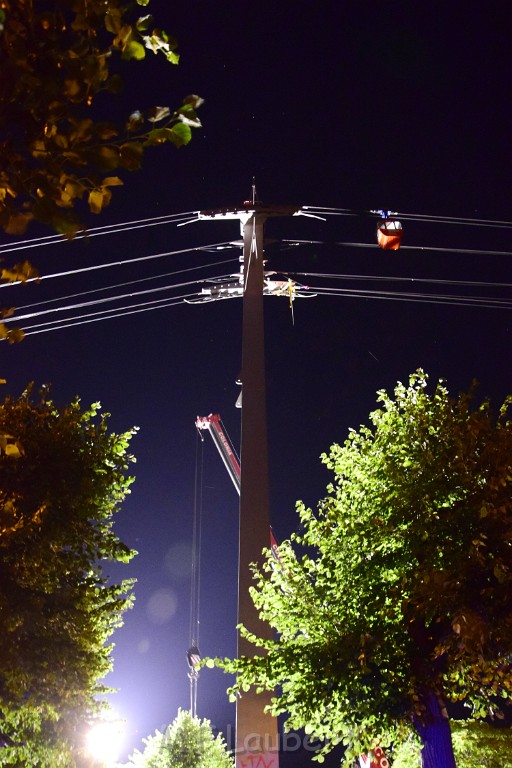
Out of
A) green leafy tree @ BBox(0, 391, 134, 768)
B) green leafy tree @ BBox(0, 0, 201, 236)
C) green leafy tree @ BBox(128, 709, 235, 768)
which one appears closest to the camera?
green leafy tree @ BBox(0, 0, 201, 236)

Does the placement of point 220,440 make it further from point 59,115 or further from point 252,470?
point 59,115

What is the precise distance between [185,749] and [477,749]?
60.1 ft

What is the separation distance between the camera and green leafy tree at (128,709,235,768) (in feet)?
108

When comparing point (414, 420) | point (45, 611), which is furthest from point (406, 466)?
point (45, 611)

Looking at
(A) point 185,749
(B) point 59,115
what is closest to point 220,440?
(A) point 185,749

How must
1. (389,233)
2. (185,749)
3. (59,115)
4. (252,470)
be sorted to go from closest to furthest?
(59,115) < (252,470) < (389,233) < (185,749)

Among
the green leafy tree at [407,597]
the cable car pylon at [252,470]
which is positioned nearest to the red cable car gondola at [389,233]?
the cable car pylon at [252,470]

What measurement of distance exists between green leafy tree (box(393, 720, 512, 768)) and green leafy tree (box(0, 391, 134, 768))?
9013mm

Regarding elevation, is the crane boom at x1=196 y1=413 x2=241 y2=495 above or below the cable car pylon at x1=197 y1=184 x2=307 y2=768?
above

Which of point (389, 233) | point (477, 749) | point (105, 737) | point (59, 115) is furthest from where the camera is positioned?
point (389, 233)

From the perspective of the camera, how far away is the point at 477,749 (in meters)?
19.3

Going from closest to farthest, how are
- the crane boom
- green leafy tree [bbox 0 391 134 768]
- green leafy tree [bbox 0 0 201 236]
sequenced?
green leafy tree [bbox 0 0 201 236]
green leafy tree [bbox 0 391 134 768]
the crane boom

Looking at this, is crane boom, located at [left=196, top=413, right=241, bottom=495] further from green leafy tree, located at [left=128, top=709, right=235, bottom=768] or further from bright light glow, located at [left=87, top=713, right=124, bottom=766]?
bright light glow, located at [left=87, top=713, right=124, bottom=766]

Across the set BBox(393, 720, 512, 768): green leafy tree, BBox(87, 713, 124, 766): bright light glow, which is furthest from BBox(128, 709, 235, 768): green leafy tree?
BBox(87, 713, 124, 766): bright light glow
